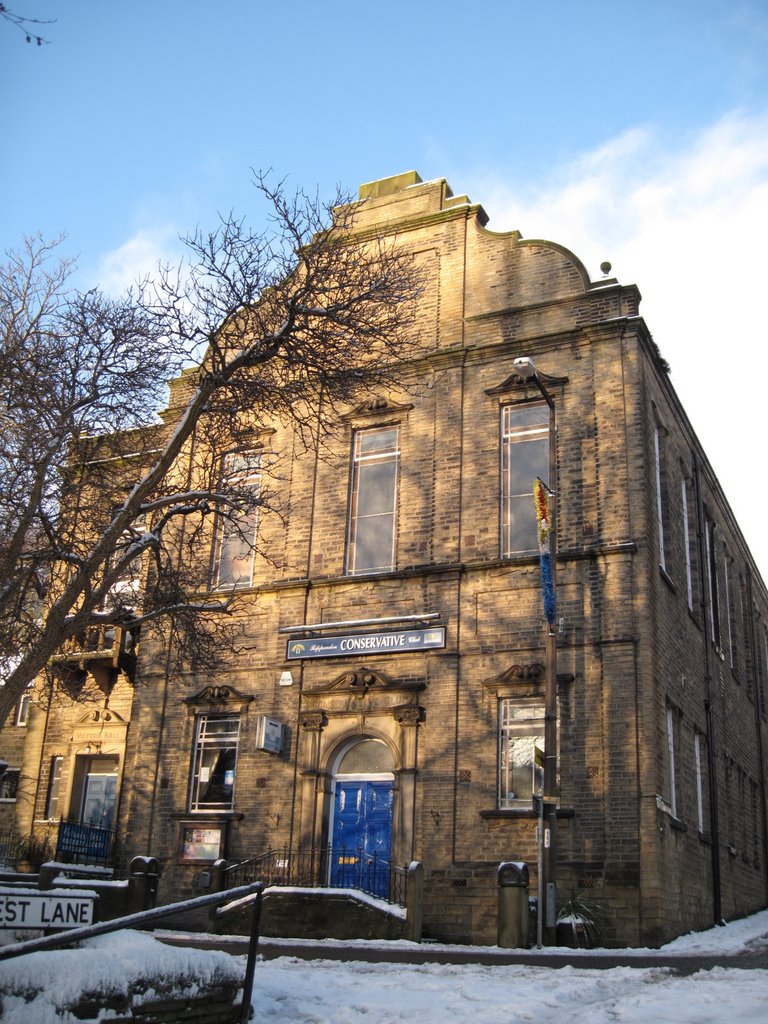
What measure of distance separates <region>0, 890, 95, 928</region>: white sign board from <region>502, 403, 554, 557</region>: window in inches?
513

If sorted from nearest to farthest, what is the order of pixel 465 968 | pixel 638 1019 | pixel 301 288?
pixel 638 1019, pixel 465 968, pixel 301 288

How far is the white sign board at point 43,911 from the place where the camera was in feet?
21.6

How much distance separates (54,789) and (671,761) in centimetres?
1276

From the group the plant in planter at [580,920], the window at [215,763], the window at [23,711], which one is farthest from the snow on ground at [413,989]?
the window at [23,711]

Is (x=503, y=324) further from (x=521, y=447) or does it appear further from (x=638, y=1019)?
(x=638, y=1019)

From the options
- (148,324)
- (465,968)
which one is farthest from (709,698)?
(148,324)

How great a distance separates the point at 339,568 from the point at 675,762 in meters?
7.00

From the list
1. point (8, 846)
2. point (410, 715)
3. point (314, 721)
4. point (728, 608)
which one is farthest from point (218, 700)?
point (728, 608)

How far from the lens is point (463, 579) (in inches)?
756

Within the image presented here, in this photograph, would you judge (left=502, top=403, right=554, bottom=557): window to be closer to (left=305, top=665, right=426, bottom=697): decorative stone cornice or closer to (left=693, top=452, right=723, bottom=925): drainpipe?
(left=305, top=665, right=426, bottom=697): decorative stone cornice

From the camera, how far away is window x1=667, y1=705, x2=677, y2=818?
717 inches

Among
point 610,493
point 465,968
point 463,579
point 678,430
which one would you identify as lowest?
point 465,968

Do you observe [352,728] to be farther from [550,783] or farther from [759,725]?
[759,725]

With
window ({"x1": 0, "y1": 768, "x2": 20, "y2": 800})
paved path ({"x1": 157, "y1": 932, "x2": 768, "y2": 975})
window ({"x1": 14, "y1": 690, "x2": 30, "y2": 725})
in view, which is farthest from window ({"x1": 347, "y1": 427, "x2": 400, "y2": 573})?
window ({"x1": 14, "y1": 690, "x2": 30, "y2": 725})
